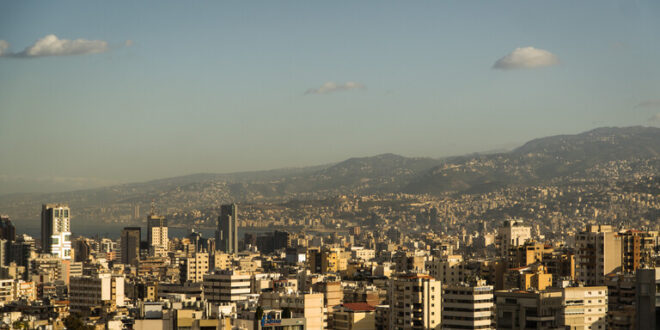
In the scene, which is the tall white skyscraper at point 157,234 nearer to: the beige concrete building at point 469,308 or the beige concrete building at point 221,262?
the beige concrete building at point 221,262

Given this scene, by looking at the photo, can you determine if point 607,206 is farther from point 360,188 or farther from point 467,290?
point 467,290

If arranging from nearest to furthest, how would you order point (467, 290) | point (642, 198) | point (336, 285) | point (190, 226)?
1. point (467, 290)
2. point (336, 285)
3. point (642, 198)
4. point (190, 226)

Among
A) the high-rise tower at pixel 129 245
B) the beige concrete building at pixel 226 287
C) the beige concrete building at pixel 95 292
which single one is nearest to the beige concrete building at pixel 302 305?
the beige concrete building at pixel 226 287

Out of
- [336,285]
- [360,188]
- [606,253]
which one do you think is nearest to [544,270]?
[606,253]

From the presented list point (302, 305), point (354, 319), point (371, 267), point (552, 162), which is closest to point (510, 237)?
point (371, 267)

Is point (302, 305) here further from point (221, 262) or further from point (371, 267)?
point (221, 262)

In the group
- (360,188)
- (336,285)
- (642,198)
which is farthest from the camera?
(360,188)

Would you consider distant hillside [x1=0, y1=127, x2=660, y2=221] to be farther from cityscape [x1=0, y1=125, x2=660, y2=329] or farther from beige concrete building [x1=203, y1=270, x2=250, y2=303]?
beige concrete building [x1=203, y1=270, x2=250, y2=303]
